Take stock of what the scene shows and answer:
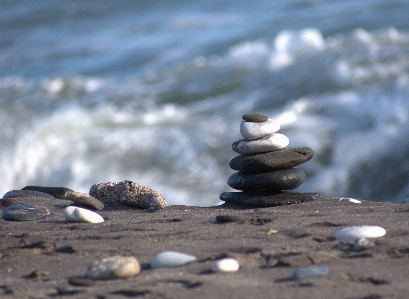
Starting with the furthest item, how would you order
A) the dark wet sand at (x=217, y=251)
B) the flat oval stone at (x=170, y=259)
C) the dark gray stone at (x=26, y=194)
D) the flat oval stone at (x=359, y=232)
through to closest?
the dark gray stone at (x=26, y=194) < the flat oval stone at (x=359, y=232) < the flat oval stone at (x=170, y=259) < the dark wet sand at (x=217, y=251)

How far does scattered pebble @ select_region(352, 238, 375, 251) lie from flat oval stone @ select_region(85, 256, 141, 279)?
778mm

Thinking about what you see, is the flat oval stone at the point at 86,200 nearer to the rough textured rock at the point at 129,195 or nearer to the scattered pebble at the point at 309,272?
the rough textured rock at the point at 129,195

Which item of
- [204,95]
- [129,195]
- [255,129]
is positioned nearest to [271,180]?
[255,129]

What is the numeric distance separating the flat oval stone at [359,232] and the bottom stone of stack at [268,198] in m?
1.16

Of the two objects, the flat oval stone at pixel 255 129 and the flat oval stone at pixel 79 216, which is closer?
the flat oval stone at pixel 79 216

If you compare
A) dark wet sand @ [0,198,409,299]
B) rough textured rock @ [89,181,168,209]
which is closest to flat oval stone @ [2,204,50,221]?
dark wet sand @ [0,198,409,299]

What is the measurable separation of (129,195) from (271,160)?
86 cm

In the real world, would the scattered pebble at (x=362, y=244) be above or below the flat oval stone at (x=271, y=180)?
below

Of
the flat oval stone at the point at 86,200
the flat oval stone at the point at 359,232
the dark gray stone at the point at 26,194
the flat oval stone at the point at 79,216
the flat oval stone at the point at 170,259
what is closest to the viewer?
the flat oval stone at the point at 170,259

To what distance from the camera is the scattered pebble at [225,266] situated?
2107 millimetres

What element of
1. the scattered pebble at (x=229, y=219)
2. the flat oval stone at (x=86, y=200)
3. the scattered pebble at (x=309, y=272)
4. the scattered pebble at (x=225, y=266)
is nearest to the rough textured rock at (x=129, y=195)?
the flat oval stone at (x=86, y=200)

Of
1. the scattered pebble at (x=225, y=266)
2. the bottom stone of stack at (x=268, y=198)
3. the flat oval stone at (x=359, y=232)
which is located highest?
the bottom stone of stack at (x=268, y=198)

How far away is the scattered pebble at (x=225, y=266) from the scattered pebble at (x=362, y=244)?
0.45 metres

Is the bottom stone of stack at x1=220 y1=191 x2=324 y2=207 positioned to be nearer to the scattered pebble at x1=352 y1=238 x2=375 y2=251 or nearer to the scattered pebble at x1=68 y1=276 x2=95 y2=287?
the scattered pebble at x1=352 y1=238 x2=375 y2=251
